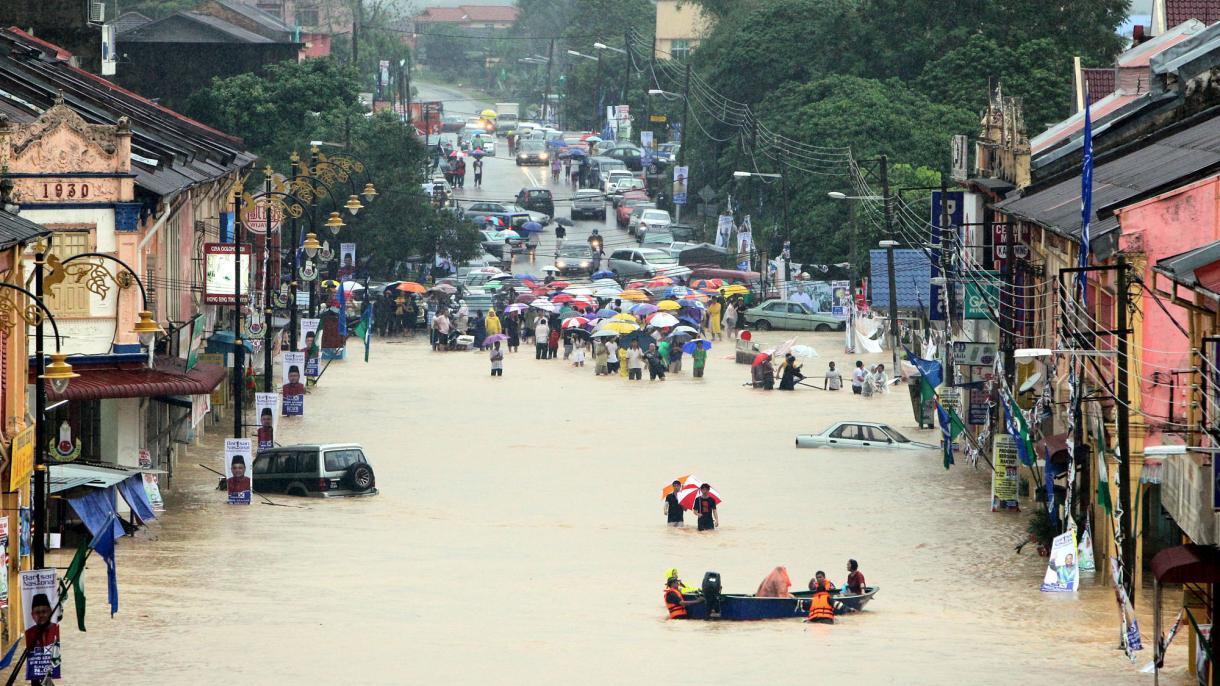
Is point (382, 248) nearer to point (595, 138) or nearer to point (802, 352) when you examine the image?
point (802, 352)

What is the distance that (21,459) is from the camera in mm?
28469

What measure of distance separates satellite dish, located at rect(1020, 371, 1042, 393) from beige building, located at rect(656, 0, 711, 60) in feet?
347

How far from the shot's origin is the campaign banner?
1289 inches

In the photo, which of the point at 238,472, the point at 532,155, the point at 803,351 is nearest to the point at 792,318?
the point at 803,351

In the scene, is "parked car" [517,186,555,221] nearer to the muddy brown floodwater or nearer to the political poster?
the muddy brown floodwater

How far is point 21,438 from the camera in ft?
93.3

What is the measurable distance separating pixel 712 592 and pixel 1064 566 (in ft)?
18.7

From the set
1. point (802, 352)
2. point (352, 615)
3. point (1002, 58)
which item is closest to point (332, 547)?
point (352, 615)

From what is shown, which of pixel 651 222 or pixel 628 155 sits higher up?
pixel 628 155

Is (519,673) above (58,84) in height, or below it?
below

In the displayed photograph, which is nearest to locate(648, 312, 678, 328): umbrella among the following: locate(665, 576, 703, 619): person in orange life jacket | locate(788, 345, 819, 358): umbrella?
locate(788, 345, 819, 358): umbrella

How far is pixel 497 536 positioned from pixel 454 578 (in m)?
4.44

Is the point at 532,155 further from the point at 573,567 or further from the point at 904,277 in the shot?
the point at 573,567

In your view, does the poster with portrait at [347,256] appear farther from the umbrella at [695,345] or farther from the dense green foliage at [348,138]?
the umbrella at [695,345]
